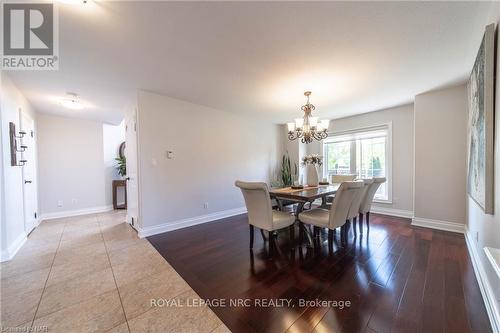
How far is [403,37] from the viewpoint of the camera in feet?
5.80

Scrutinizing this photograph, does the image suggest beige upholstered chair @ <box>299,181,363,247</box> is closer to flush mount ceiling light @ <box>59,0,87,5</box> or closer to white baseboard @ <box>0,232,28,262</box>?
flush mount ceiling light @ <box>59,0,87,5</box>

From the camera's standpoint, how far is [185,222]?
11.3ft

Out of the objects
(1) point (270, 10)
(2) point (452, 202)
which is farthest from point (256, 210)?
(2) point (452, 202)

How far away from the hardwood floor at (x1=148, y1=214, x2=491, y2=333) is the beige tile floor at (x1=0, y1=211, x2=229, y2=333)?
0.58 feet

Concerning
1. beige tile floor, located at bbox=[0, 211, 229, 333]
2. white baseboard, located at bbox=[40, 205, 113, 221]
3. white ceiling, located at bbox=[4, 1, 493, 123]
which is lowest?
beige tile floor, located at bbox=[0, 211, 229, 333]

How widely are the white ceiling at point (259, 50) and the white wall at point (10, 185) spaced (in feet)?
0.83

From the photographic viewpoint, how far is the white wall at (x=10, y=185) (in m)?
2.25

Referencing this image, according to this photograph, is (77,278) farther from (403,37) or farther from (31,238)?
(403,37)

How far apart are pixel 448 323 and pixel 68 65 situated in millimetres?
4290

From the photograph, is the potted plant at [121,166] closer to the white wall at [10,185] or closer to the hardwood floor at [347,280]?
the white wall at [10,185]

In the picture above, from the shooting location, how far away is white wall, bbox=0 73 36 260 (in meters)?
2.25

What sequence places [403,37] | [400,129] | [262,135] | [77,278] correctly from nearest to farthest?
[403,37] → [77,278] → [400,129] → [262,135]

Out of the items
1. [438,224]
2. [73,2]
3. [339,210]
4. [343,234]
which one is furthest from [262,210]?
[438,224]

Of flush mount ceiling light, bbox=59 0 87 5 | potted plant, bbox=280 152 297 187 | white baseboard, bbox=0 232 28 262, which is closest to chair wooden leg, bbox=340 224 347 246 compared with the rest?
potted plant, bbox=280 152 297 187
